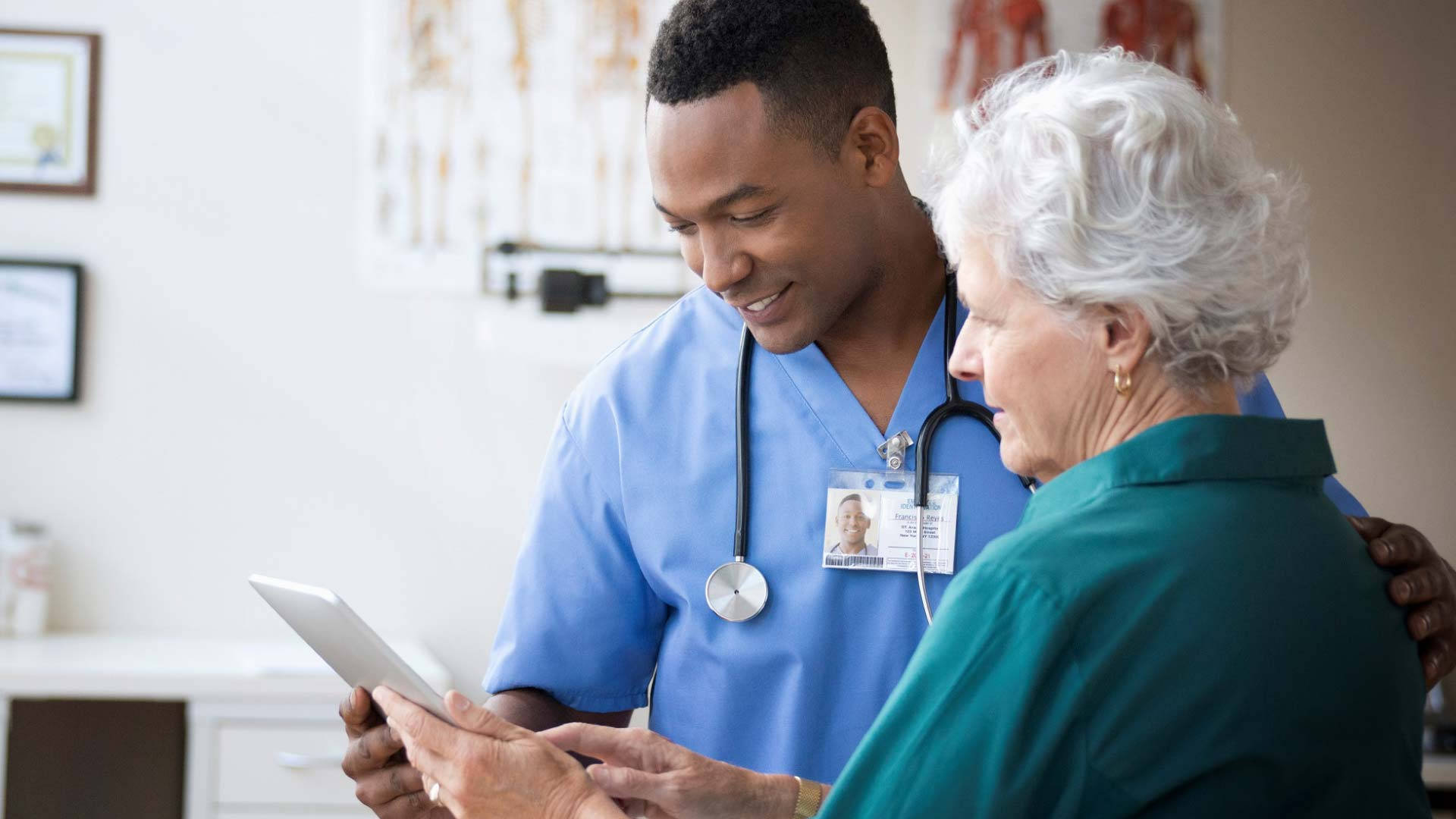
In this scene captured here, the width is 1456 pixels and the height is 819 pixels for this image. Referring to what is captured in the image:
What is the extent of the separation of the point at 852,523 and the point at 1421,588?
0.56m

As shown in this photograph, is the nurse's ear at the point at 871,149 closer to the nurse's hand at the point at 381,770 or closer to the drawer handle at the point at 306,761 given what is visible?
the nurse's hand at the point at 381,770

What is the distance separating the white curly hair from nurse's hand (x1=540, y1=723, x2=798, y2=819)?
1.67 ft

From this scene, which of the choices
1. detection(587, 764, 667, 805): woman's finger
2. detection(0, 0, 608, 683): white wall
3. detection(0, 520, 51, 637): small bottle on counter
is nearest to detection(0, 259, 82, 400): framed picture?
detection(0, 0, 608, 683): white wall

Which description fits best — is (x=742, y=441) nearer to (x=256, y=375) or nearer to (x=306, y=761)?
(x=306, y=761)

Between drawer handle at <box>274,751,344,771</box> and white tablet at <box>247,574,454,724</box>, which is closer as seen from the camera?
white tablet at <box>247,574,454,724</box>

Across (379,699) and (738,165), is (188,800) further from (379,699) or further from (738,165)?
(738,165)

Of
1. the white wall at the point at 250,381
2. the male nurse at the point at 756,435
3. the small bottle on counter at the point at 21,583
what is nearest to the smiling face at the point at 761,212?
the male nurse at the point at 756,435

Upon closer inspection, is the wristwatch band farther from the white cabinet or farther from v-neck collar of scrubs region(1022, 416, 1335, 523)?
the white cabinet

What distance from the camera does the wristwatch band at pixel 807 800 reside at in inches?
46.7

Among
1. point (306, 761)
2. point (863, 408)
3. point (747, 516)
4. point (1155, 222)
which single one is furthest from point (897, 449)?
point (306, 761)

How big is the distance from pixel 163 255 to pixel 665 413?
75.5 inches

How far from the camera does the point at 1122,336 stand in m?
0.94

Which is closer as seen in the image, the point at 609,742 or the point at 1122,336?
the point at 1122,336

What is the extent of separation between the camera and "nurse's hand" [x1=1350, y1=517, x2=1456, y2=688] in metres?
0.96
